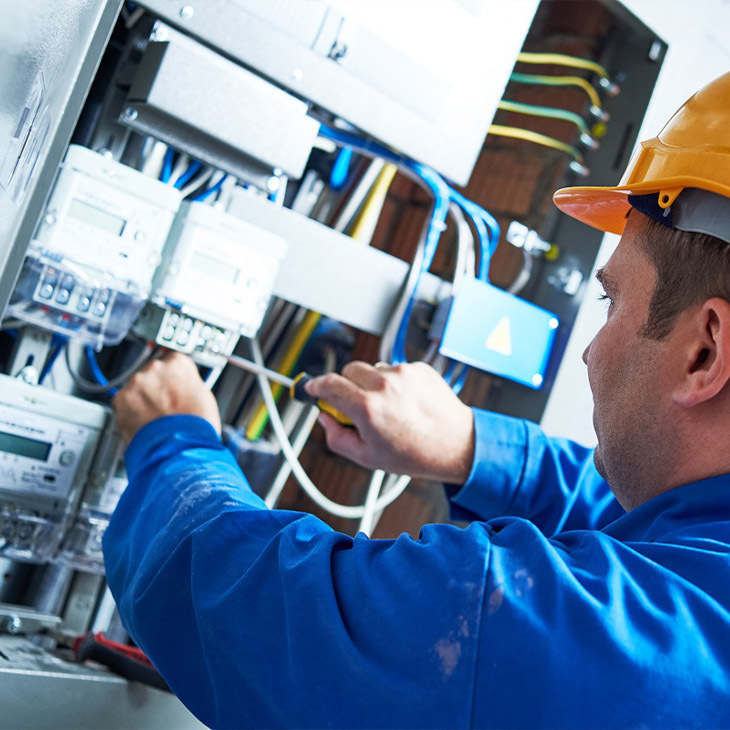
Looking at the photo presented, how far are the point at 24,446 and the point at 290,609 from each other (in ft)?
1.84

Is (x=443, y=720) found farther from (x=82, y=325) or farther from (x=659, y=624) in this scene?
(x=82, y=325)

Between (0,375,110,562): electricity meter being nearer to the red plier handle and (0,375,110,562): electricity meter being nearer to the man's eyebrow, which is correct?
the red plier handle

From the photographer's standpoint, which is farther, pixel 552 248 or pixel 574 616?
pixel 552 248

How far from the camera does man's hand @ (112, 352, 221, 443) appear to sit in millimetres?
1213

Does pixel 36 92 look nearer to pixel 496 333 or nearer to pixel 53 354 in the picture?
pixel 53 354

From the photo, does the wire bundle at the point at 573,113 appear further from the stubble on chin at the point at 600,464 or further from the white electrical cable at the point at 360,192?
the stubble on chin at the point at 600,464

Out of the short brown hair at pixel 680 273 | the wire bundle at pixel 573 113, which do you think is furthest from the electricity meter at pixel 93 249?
the wire bundle at pixel 573 113

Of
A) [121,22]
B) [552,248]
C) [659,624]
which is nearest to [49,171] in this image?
[121,22]

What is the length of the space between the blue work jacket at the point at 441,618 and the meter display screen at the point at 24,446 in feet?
0.99

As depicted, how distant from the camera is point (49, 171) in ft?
2.80

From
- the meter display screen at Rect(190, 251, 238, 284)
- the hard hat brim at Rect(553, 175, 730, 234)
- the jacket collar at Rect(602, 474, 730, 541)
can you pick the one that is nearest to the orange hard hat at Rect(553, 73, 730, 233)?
the hard hat brim at Rect(553, 175, 730, 234)

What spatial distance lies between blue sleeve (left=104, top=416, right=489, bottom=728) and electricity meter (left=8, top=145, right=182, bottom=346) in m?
0.24

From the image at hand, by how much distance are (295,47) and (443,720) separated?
82 cm

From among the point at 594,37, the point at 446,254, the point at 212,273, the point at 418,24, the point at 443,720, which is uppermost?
the point at 594,37
